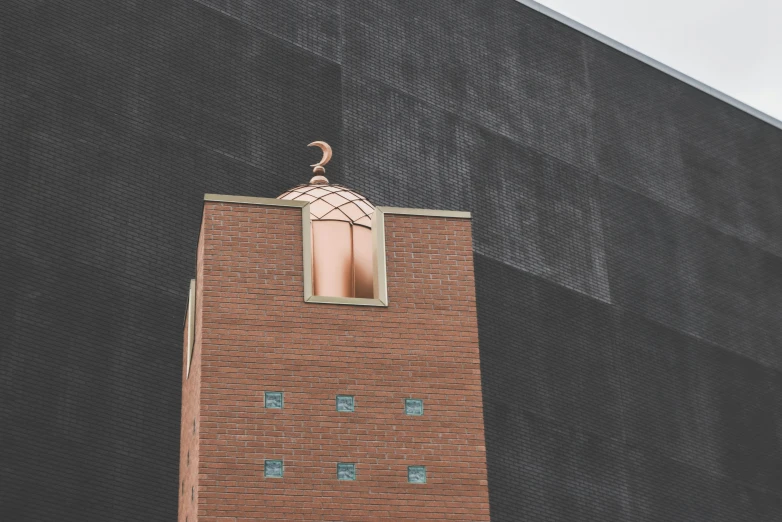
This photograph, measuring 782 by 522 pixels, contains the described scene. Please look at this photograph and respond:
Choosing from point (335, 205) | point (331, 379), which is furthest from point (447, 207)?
point (331, 379)

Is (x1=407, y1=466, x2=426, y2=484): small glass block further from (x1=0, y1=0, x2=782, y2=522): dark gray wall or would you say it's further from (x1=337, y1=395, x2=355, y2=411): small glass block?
(x1=0, y1=0, x2=782, y2=522): dark gray wall

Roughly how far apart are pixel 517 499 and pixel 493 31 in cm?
1351

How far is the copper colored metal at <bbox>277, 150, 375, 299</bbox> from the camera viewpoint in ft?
66.5

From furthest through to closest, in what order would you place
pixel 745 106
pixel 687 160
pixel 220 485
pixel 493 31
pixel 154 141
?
pixel 745 106 → pixel 687 160 → pixel 493 31 → pixel 154 141 → pixel 220 485

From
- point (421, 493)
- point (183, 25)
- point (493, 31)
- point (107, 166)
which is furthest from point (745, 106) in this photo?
point (421, 493)

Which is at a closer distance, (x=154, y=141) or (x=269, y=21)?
(x=154, y=141)

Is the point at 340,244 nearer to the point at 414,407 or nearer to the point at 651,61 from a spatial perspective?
the point at 414,407

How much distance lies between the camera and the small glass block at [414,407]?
19.3 meters

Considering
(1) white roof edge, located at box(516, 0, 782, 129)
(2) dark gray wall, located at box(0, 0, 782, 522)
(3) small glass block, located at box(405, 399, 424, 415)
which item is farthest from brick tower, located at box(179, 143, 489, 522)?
(1) white roof edge, located at box(516, 0, 782, 129)

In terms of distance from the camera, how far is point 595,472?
33.1 metres

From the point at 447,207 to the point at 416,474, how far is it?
15854 millimetres

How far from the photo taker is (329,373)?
19266 millimetres

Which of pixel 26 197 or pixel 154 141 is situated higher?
pixel 154 141

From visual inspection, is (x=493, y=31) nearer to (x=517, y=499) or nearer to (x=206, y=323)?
(x=517, y=499)
